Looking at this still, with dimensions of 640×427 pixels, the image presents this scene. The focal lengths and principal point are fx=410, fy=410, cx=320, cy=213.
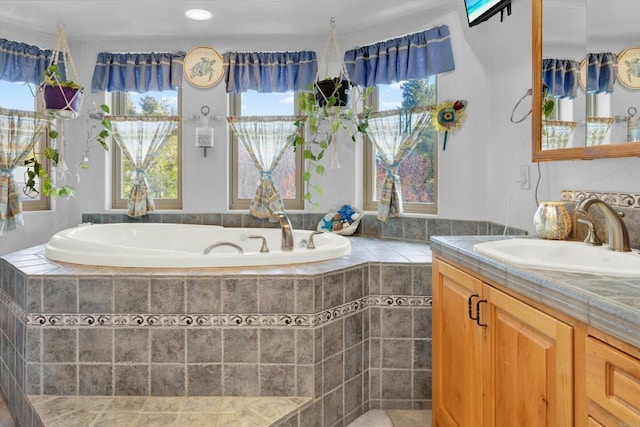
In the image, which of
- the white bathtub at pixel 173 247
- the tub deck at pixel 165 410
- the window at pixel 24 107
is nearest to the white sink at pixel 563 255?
the white bathtub at pixel 173 247

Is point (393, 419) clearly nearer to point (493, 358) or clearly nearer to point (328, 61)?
point (493, 358)

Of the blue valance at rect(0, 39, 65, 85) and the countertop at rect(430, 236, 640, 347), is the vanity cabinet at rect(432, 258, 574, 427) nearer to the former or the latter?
the countertop at rect(430, 236, 640, 347)

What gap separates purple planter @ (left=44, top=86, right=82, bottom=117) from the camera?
106 inches

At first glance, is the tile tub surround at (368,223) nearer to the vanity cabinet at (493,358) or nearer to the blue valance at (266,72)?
the blue valance at (266,72)

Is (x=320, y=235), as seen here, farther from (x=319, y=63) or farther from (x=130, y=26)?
(x=130, y=26)

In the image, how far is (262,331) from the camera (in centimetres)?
189

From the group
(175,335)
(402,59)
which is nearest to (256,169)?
(402,59)

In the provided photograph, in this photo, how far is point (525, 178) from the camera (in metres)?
2.26

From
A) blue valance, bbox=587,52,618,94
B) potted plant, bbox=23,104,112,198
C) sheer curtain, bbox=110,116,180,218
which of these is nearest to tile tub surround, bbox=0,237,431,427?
blue valance, bbox=587,52,618,94

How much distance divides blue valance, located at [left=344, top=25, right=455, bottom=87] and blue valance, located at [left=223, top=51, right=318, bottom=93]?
0.39 metres

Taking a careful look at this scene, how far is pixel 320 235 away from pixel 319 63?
152 centimetres

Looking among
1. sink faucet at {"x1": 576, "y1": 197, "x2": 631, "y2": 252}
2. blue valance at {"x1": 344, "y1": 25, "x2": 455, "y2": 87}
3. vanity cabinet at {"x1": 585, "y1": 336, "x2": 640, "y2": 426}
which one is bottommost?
vanity cabinet at {"x1": 585, "y1": 336, "x2": 640, "y2": 426}

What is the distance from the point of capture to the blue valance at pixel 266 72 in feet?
11.1

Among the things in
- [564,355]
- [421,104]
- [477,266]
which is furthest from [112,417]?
[421,104]
